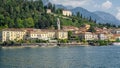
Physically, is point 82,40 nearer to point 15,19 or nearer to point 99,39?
point 99,39

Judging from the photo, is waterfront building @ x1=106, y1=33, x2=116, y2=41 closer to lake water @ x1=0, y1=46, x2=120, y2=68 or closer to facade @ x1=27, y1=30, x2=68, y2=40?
facade @ x1=27, y1=30, x2=68, y2=40

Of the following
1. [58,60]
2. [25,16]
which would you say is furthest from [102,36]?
[58,60]

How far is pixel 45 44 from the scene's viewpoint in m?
106

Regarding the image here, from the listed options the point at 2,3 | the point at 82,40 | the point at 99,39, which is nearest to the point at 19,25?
the point at 2,3

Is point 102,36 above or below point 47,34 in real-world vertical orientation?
below

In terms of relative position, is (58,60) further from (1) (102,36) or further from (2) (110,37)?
(2) (110,37)

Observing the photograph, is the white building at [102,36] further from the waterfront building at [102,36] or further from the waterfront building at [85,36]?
the waterfront building at [85,36]

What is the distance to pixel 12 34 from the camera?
109m

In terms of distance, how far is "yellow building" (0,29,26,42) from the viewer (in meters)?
107

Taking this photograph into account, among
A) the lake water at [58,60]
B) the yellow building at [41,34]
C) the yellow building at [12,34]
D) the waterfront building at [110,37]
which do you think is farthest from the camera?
the waterfront building at [110,37]

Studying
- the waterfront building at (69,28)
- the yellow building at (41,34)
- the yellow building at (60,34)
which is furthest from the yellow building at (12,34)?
the waterfront building at (69,28)

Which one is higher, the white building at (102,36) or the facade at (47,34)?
the facade at (47,34)

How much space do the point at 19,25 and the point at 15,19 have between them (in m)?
2.38

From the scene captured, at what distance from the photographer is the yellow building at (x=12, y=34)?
4200 inches
